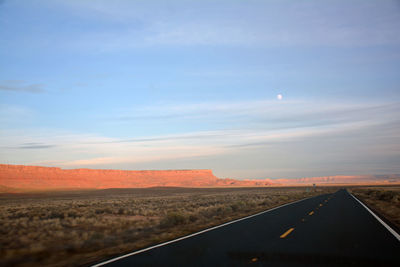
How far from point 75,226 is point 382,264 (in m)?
14.0

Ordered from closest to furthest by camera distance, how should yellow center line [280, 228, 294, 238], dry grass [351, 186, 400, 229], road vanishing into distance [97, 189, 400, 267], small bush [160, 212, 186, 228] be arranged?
road vanishing into distance [97, 189, 400, 267] < yellow center line [280, 228, 294, 238] < small bush [160, 212, 186, 228] < dry grass [351, 186, 400, 229]

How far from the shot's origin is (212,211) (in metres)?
23.6

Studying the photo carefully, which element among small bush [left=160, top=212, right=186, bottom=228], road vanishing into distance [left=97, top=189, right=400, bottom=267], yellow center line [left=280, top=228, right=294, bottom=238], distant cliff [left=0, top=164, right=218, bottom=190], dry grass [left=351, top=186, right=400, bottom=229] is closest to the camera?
road vanishing into distance [left=97, top=189, right=400, bottom=267]

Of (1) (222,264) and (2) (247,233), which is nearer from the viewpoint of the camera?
(1) (222,264)

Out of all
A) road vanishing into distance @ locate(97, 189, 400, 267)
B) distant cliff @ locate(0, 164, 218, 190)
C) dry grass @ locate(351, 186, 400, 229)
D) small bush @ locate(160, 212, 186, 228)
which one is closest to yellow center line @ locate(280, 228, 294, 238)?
road vanishing into distance @ locate(97, 189, 400, 267)

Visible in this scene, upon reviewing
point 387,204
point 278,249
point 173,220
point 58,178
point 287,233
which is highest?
point 278,249

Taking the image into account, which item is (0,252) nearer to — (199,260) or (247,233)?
(199,260)

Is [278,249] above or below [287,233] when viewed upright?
above

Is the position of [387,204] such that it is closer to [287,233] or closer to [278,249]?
[287,233]

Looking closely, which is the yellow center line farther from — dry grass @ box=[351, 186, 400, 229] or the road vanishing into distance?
dry grass @ box=[351, 186, 400, 229]

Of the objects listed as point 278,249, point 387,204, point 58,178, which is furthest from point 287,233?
point 58,178

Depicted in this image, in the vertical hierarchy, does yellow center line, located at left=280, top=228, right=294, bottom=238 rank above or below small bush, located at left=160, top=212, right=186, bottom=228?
above

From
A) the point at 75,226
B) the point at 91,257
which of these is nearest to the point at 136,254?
the point at 91,257

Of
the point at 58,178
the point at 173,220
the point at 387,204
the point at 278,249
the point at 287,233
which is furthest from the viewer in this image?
the point at 58,178
